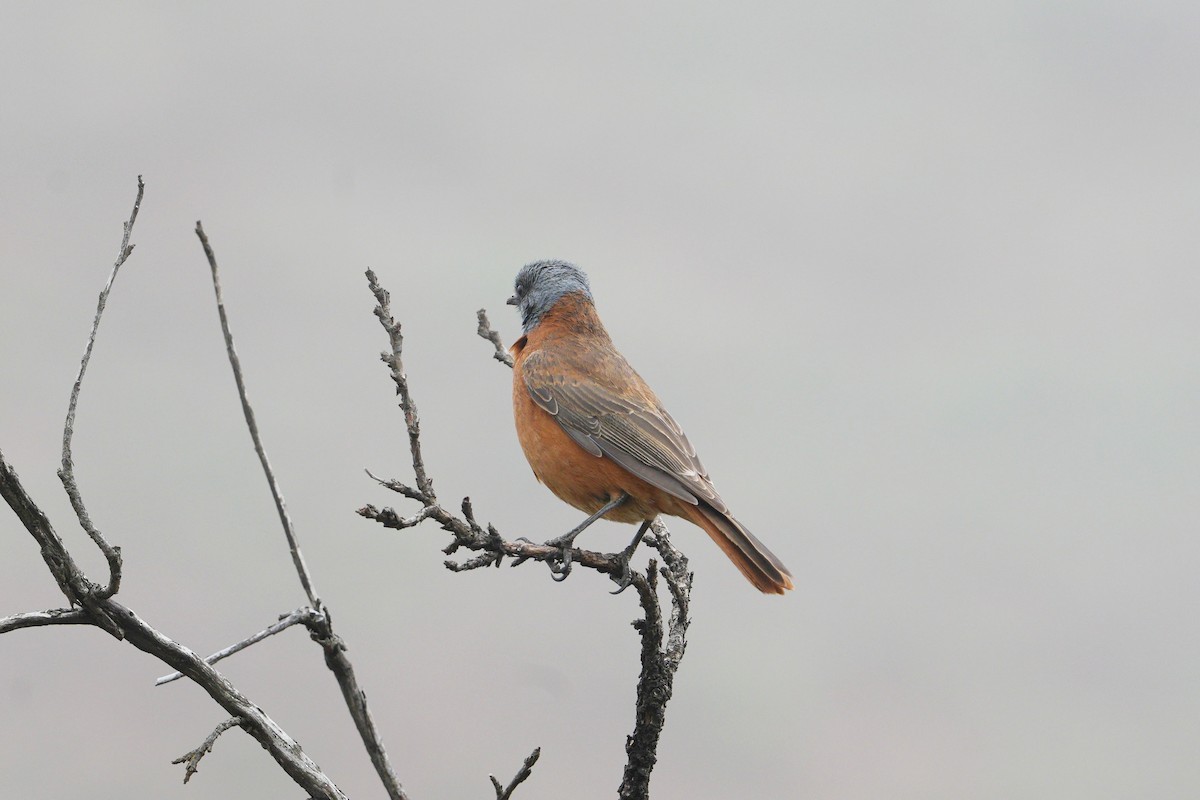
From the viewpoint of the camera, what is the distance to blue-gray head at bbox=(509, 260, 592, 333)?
637 centimetres

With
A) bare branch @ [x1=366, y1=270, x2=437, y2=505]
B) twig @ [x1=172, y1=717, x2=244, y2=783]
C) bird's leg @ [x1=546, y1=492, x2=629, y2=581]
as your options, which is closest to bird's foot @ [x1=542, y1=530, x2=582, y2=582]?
bird's leg @ [x1=546, y1=492, x2=629, y2=581]

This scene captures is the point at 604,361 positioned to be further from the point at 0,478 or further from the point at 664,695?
the point at 0,478

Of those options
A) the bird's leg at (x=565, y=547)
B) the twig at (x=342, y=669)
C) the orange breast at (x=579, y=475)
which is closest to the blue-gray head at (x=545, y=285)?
the orange breast at (x=579, y=475)

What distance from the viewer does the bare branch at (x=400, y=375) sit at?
11.8ft

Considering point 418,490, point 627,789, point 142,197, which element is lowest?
point 627,789

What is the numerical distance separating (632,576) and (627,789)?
914 millimetres

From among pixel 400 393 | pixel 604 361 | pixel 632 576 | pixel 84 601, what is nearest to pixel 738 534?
pixel 632 576

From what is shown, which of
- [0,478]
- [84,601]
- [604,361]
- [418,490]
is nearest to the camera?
[0,478]

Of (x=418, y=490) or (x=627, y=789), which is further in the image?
(x=627, y=789)

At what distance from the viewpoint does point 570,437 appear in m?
5.39

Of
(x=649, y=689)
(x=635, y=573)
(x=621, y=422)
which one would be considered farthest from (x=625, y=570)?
(x=621, y=422)

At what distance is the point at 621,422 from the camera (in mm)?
5449

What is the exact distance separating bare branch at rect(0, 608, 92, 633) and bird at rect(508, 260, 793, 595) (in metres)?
2.10

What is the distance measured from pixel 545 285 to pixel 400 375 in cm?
266
